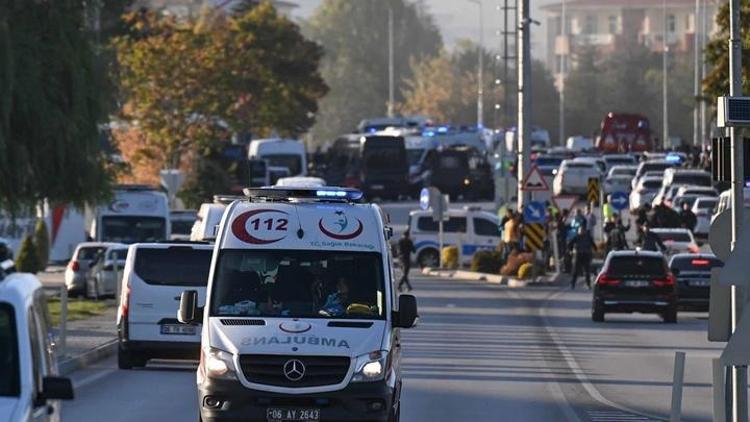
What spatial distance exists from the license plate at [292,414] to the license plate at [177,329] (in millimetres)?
10224

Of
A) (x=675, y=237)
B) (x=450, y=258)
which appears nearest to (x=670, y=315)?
(x=675, y=237)

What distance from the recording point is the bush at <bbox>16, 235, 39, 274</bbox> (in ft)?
175

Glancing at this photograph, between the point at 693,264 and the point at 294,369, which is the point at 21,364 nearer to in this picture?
the point at 294,369

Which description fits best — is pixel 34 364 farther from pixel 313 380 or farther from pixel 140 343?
pixel 140 343

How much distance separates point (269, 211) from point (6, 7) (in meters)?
12.7

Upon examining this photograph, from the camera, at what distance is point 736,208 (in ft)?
60.1

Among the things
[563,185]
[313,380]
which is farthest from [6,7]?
[563,185]

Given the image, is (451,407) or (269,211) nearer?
(269,211)

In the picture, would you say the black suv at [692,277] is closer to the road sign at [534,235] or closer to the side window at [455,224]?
the road sign at [534,235]

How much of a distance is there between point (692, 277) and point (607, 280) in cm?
335

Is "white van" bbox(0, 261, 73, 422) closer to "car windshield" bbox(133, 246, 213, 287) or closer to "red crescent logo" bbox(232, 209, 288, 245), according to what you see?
"red crescent logo" bbox(232, 209, 288, 245)

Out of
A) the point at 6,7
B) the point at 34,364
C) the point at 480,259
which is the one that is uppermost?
the point at 6,7

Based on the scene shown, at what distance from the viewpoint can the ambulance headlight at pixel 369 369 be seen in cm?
1653

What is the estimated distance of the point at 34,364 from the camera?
1125cm
